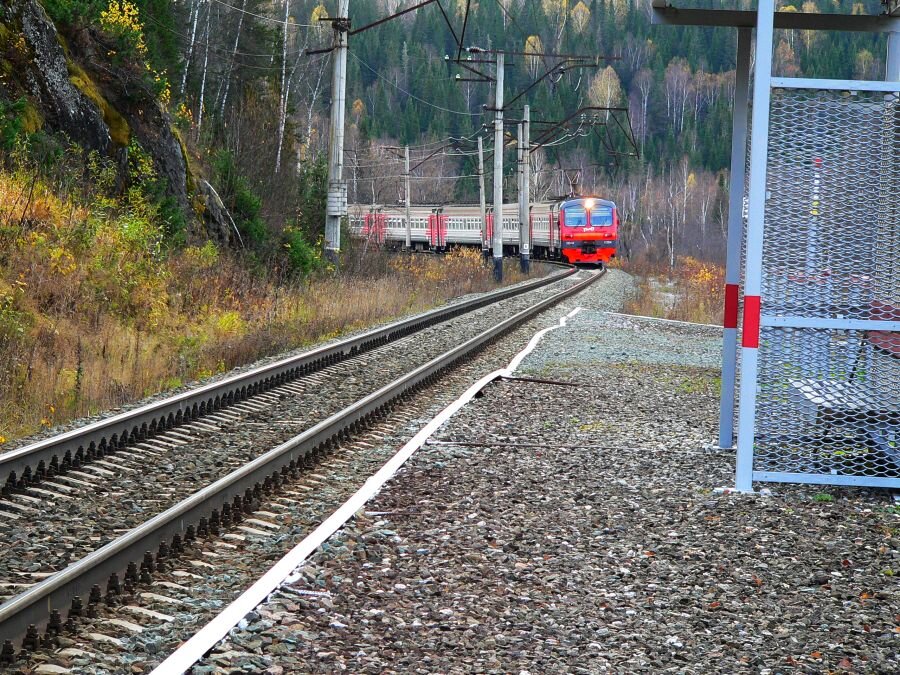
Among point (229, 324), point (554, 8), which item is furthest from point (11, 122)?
point (554, 8)

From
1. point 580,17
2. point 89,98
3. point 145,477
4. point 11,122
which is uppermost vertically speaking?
point 580,17

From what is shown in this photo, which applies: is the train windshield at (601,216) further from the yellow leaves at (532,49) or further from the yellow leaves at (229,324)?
the yellow leaves at (532,49)

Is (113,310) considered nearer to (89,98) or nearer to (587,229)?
(89,98)

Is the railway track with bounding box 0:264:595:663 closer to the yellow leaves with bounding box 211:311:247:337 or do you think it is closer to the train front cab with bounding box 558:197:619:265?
the yellow leaves with bounding box 211:311:247:337

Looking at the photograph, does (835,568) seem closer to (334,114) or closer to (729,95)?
(334,114)

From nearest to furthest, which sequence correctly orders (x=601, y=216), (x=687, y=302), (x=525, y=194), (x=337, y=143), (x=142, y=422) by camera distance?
(x=142, y=422) < (x=337, y=143) < (x=687, y=302) < (x=525, y=194) < (x=601, y=216)

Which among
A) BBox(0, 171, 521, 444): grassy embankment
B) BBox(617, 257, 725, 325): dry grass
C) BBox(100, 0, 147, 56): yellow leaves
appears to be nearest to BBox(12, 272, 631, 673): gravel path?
BBox(0, 171, 521, 444): grassy embankment

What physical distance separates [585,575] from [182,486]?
8.65 feet

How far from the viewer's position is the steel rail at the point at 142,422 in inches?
246

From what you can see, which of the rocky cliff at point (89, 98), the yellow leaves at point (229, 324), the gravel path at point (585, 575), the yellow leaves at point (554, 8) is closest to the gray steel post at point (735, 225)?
the gravel path at point (585, 575)

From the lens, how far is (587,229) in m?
43.2

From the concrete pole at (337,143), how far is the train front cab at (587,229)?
2287 centimetres

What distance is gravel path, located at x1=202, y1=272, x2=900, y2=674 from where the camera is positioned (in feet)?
12.4

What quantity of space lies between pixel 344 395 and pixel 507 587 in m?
5.47
